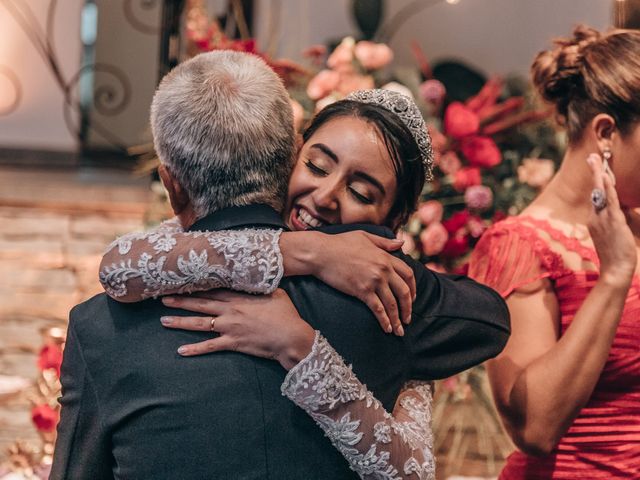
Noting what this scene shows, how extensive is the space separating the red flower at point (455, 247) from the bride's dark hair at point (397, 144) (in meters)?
1.17

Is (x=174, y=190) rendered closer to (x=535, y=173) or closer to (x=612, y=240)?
(x=612, y=240)

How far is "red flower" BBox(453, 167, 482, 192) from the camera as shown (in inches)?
115

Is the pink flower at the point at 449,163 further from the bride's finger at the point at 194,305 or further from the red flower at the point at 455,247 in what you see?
the bride's finger at the point at 194,305

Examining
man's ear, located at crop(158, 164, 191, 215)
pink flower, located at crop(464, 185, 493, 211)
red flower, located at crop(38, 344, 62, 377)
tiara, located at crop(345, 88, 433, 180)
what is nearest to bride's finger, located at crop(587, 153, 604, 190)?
tiara, located at crop(345, 88, 433, 180)

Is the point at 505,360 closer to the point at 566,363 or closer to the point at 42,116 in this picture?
the point at 566,363

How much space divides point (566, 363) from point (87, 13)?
429 centimetres

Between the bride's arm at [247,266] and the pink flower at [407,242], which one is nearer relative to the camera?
the bride's arm at [247,266]

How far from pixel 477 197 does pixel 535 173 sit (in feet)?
0.80

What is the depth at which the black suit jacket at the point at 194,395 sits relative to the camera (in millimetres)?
1319

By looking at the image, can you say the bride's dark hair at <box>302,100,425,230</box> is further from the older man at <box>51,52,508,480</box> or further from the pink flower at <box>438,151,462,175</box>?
the pink flower at <box>438,151,462,175</box>

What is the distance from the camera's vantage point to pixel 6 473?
8.06 ft

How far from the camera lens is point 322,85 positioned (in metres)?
2.86

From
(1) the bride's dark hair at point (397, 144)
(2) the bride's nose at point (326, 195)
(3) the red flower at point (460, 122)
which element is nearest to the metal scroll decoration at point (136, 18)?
(3) the red flower at point (460, 122)

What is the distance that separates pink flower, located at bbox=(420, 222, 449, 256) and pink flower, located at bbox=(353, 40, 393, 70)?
0.57 m
